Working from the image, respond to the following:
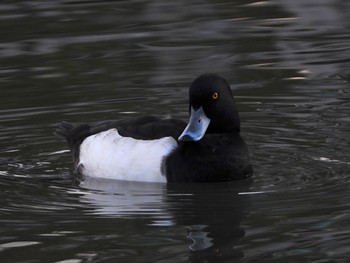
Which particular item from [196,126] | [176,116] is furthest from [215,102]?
[176,116]

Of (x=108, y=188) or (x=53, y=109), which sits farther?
(x=53, y=109)

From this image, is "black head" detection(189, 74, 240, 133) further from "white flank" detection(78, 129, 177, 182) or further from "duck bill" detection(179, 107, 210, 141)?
"white flank" detection(78, 129, 177, 182)

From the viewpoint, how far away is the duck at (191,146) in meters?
9.61

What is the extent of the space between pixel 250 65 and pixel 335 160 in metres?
3.38

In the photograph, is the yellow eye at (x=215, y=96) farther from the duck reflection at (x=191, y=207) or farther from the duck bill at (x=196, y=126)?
the duck reflection at (x=191, y=207)

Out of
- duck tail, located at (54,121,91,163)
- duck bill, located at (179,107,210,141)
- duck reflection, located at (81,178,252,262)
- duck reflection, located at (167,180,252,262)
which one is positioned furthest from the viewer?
duck tail, located at (54,121,91,163)

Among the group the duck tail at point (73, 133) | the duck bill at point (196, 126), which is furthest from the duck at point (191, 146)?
the duck tail at point (73, 133)

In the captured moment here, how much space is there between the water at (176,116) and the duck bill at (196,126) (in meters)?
0.37

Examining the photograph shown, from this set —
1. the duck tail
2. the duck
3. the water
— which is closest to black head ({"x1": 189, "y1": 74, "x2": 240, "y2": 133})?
the duck

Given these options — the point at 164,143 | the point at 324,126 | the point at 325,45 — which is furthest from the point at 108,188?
the point at 325,45

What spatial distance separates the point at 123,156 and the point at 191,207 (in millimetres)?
1077

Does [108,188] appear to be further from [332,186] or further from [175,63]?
[175,63]

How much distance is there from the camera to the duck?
961cm

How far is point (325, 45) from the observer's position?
1392 cm
